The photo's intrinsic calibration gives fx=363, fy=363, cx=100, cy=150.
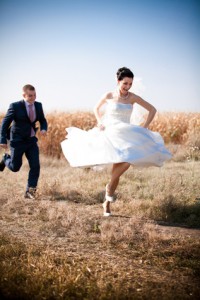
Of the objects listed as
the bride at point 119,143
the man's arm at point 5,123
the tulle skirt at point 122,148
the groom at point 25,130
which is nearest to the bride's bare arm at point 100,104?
the bride at point 119,143

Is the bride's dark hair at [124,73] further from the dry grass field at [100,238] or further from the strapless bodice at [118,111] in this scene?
the dry grass field at [100,238]

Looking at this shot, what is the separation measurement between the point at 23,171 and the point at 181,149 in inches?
202

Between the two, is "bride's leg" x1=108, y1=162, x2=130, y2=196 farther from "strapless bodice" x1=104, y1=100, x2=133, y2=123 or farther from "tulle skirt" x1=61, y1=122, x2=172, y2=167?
"strapless bodice" x1=104, y1=100, x2=133, y2=123

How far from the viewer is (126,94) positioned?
545cm

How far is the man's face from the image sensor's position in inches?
245

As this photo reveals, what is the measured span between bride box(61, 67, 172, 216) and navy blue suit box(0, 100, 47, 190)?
1118 mm

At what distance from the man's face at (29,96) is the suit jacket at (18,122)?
0.31ft

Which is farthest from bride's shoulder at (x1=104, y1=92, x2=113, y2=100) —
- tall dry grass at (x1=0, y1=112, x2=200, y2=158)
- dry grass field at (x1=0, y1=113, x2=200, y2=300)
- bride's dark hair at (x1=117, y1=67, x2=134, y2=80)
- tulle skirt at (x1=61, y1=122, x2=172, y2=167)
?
tall dry grass at (x1=0, y1=112, x2=200, y2=158)

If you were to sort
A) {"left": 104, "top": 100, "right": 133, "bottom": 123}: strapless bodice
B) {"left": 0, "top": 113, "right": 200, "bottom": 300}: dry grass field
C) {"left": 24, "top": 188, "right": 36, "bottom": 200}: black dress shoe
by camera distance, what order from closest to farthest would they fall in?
{"left": 0, "top": 113, "right": 200, "bottom": 300}: dry grass field
{"left": 104, "top": 100, "right": 133, "bottom": 123}: strapless bodice
{"left": 24, "top": 188, "right": 36, "bottom": 200}: black dress shoe

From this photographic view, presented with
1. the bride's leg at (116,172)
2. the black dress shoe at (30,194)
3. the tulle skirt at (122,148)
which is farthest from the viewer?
the black dress shoe at (30,194)

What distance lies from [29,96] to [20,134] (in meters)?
0.68

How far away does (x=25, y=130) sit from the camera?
6.35 meters

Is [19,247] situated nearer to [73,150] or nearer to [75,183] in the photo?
[73,150]

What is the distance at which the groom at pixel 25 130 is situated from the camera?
626 centimetres
